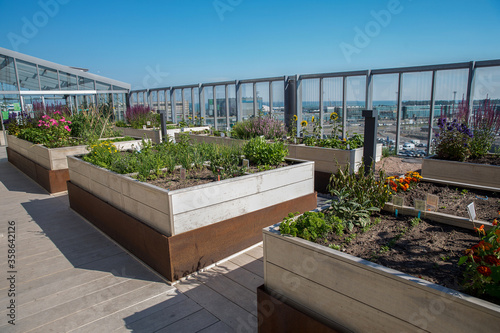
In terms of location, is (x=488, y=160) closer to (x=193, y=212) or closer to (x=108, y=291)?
(x=193, y=212)

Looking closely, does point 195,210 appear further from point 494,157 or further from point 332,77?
point 332,77

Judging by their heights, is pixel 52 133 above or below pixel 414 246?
above

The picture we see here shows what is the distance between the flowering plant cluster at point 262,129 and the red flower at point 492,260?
16.5 ft

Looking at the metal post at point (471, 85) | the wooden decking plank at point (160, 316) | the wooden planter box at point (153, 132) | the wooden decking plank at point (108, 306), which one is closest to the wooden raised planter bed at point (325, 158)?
the metal post at point (471, 85)

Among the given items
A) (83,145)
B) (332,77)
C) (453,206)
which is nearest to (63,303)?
(453,206)

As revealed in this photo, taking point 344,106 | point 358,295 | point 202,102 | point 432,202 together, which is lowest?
point 358,295

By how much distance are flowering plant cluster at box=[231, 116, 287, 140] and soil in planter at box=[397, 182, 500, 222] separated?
349 cm

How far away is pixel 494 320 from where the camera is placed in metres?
1.24

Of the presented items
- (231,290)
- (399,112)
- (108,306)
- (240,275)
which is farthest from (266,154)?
(399,112)

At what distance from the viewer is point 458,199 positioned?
2.84 m

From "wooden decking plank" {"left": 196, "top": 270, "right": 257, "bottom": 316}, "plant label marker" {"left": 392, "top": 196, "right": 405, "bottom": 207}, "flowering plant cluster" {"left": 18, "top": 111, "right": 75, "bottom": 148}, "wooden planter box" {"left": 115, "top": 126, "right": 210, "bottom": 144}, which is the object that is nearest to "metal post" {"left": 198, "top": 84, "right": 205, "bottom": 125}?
"wooden planter box" {"left": 115, "top": 126, "right": 210, "bottom": 144}

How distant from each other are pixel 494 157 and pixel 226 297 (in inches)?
175

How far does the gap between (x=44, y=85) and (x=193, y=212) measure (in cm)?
1357

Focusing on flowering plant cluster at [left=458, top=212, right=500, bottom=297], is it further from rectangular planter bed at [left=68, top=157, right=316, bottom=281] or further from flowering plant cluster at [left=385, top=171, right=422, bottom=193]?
rectangular planter bed at [left=68, top=157, right=316, bottom=281]
